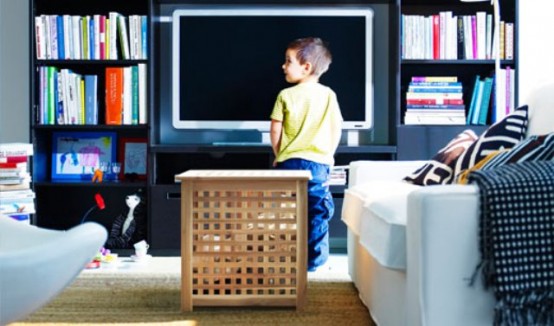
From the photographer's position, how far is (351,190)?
2830 millimetres

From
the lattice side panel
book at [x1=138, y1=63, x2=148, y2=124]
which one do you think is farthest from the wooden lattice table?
book at [x1=138, y1=63, x2=148, y2=124]

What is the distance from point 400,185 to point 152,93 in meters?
1.93

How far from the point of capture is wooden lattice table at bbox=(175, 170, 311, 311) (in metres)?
2.55

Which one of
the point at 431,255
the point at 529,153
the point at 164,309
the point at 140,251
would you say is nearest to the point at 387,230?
the point at 431,255

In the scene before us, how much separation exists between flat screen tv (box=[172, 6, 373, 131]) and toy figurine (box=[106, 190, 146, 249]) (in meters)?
0.55

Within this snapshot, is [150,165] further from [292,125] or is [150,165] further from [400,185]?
[400,185]

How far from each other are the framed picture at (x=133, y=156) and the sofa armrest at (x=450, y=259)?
3.00 meters

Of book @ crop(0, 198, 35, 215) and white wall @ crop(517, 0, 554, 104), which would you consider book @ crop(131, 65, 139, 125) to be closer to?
book @ crop(0, 198, 35, 215)

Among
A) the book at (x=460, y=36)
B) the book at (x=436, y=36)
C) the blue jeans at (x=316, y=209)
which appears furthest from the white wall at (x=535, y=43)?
the blue jeans at (x=316, y=209)

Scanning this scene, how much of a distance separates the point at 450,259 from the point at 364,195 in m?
0.95

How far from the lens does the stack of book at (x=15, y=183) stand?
3781mm

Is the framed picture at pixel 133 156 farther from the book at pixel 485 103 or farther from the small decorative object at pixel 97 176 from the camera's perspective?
the book at pixel 485 103

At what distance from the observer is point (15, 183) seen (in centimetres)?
384

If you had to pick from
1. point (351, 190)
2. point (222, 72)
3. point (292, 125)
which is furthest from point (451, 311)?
point (222, 72)
